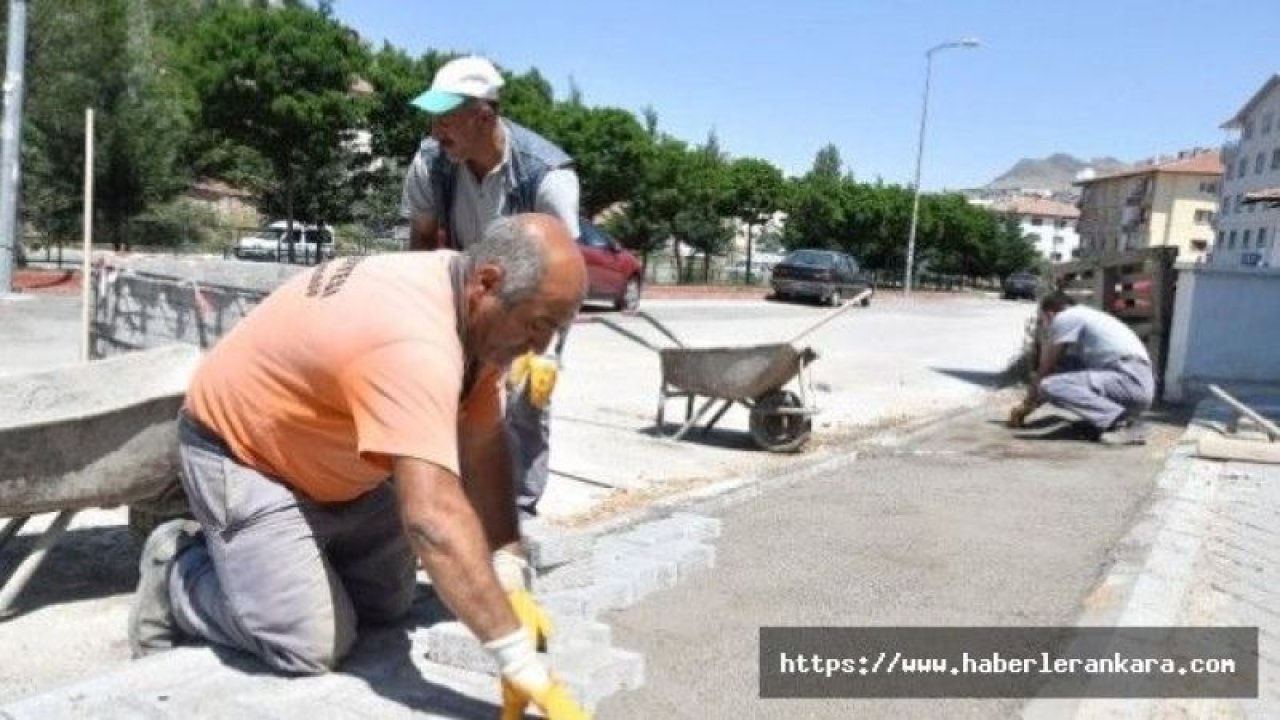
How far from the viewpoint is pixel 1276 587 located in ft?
15.5

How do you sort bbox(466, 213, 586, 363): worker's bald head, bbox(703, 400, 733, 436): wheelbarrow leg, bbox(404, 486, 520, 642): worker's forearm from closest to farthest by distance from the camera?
bbox(404, 486, 520, 642): worker's forearm
bbox(466, 213, 586, 363): worker's bald head
bbox(703, 400, 733, 436): wheelbarrow leg

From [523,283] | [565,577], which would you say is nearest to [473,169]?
[565,577]

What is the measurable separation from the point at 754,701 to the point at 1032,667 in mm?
979

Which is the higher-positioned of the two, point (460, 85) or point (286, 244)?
point (460, 85)

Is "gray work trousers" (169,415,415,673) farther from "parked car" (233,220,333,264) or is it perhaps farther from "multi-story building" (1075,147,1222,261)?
"multi-story building" (1075,147,1222,261)

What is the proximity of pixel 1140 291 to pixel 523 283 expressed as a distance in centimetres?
1058

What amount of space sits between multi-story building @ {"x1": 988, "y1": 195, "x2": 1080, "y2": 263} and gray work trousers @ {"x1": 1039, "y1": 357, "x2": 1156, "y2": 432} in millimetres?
131359

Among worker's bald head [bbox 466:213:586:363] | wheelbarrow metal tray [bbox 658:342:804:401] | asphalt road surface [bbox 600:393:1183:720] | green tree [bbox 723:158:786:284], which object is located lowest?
asphalt road surface [bbox 600:393:1183:720]

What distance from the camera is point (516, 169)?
4289 millimetres

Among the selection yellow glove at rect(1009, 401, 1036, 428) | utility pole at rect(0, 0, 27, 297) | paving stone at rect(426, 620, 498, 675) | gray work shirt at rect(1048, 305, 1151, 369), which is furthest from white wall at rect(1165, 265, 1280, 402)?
utility pole at rect(0, 0, 27, 297)

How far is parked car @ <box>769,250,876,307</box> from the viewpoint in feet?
88.6

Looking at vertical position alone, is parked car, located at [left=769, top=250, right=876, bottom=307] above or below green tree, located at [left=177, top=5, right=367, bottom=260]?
below

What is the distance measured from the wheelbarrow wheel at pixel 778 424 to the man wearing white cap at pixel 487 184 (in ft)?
11.0

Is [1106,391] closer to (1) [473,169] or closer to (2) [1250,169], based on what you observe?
(1) [473,169]
